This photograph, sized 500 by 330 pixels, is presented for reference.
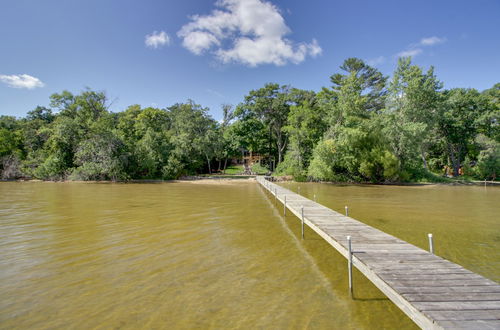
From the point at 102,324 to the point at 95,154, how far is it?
3178cm

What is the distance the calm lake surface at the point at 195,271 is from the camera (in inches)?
153

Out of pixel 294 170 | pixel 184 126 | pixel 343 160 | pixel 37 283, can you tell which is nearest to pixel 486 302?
pixel 37 283

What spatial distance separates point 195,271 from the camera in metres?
5.46

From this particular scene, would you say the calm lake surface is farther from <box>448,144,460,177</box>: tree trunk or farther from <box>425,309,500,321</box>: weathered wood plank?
<box>448,144,460,177</box>: tree trunk

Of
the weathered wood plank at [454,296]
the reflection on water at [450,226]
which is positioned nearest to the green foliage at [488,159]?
the reflection on water at [450,226]

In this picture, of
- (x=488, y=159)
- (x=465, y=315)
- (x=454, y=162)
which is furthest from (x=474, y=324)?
(x=454, y=162)

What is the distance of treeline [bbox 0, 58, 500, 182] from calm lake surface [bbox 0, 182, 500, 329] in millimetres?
16847

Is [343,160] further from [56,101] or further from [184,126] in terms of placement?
[56,101]

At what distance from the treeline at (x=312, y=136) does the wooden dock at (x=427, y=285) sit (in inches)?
852

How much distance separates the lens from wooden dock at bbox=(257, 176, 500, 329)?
9.36ft

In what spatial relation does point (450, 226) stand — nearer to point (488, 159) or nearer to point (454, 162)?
point (488, 159)

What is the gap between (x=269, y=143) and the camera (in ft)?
137

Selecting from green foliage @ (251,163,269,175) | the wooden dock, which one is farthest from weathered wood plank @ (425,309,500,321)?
green foliage @ (251,163,269,175)

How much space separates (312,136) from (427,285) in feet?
97.6
